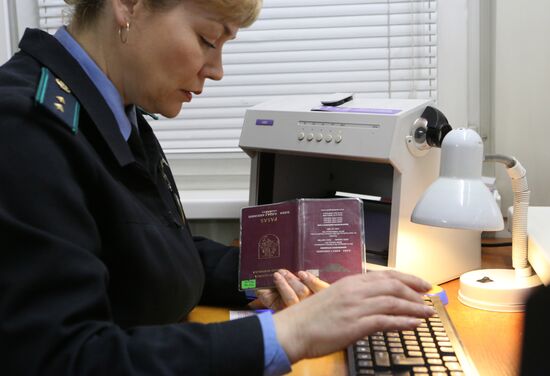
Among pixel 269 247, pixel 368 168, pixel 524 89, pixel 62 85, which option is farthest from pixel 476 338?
pixel 524 89

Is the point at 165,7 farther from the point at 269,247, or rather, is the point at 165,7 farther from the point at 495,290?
the point at 495,290

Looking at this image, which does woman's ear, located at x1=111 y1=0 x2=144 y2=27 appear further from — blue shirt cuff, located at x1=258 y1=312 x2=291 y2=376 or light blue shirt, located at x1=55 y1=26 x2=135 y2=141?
blue shirt cuff, located at x1=258 y1=312 x2=291 y2=376

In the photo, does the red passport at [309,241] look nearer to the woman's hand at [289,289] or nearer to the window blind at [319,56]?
the woman's hand at [289,289]

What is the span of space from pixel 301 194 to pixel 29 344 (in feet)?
3.02

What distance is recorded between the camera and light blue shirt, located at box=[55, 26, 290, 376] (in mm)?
890

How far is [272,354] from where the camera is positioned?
2.91 feet

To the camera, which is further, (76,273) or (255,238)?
(255,238)

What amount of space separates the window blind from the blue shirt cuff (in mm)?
1238

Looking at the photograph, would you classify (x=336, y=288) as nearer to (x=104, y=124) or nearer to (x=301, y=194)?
(x=104, y=124)

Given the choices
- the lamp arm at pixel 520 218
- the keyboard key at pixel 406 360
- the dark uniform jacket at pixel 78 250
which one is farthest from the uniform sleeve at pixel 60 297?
the lamp arm at pixel 520 218

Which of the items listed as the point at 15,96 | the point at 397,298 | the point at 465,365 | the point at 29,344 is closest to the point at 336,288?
the point at 397,298

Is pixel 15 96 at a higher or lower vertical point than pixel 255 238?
higher

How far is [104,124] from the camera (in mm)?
1045

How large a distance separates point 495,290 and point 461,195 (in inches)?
10.0
